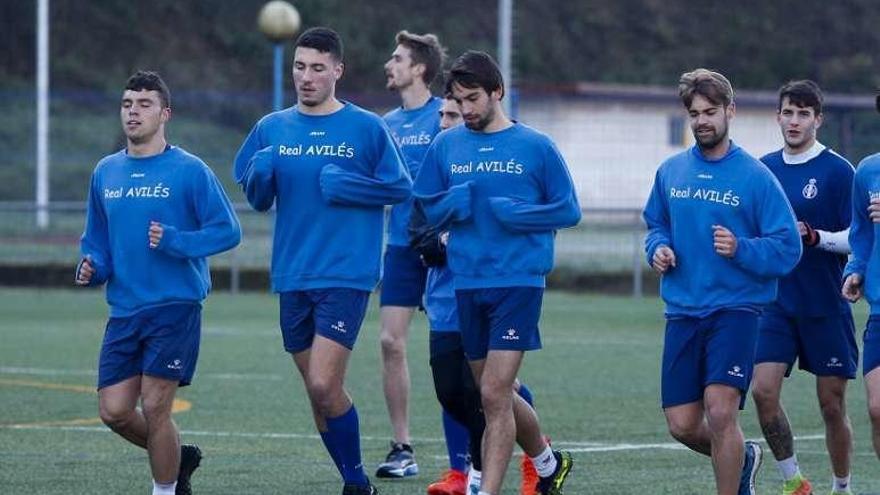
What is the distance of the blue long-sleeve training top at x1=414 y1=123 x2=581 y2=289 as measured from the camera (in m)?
9.64

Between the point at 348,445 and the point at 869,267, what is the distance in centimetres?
267

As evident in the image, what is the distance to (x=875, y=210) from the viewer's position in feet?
30.6

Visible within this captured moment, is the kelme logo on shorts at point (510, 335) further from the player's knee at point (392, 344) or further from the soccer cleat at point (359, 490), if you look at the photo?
the player's knee at point (392, 344)

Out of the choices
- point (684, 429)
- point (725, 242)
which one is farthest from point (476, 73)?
point (684, 429)

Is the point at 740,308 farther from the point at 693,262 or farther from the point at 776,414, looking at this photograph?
the point at 776,414

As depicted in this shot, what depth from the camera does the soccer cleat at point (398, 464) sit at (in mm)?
11242

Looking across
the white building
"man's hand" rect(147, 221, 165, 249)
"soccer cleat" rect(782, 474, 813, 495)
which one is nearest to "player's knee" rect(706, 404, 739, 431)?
"soccer cleat" rect(782, 474, 813, 495)

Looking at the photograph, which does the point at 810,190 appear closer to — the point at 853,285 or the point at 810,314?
the point at 810,314

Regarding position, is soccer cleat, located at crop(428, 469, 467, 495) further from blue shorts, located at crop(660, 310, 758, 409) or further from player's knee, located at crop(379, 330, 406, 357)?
blue shorts, located at crop(660, 310, 758, 409)

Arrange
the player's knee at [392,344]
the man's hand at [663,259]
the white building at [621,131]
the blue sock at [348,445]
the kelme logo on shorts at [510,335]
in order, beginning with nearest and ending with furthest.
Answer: the man's hand at [663,259] → the kelme logo on shorts at [510,335] → the blue sock at [348,445] → the player's knee at [392,344] → the white building at [621,131]

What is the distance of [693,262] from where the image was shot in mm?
9180

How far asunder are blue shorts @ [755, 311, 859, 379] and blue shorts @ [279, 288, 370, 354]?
2.05 metres

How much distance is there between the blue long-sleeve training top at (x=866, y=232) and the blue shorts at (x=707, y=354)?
626mm

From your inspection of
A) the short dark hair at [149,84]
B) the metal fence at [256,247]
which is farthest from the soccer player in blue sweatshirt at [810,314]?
the metal fence at [256,247]
